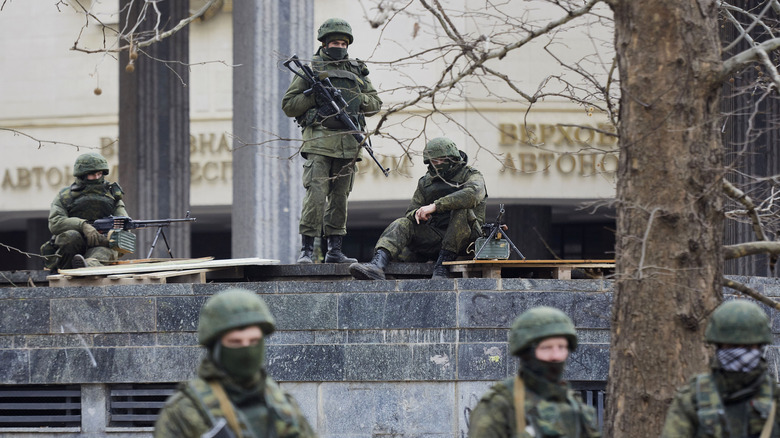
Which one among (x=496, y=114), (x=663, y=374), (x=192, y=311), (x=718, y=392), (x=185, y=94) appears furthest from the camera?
(x=496, y=114)

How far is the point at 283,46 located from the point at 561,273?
6.36m

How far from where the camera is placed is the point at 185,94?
20.8 meters

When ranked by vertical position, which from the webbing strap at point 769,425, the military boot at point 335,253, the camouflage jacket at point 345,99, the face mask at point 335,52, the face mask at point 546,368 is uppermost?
the face mask at point 335,52

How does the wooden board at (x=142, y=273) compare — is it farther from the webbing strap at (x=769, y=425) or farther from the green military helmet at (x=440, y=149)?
the webbing strap at (x=769, y=425)

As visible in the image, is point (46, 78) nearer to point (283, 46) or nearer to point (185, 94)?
point (185, 94)

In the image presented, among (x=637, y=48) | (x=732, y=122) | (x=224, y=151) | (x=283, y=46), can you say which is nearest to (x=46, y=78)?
(x=224, y=151)

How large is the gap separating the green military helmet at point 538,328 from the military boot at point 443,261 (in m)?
5.56

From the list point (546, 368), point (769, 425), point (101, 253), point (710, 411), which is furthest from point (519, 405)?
point (101, 253)

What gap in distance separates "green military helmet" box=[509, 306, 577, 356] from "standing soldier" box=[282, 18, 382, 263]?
607cm

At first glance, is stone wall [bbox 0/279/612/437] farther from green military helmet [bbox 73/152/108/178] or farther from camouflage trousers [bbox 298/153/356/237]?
green military helmet [bbox 73/152/108/178]

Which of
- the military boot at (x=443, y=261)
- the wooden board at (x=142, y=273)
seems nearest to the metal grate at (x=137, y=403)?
the wooden board at (x=142, y=273)

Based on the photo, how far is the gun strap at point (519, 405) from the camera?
5.41 m

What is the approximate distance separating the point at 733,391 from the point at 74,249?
8023 mm

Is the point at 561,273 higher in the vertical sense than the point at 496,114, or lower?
lower
